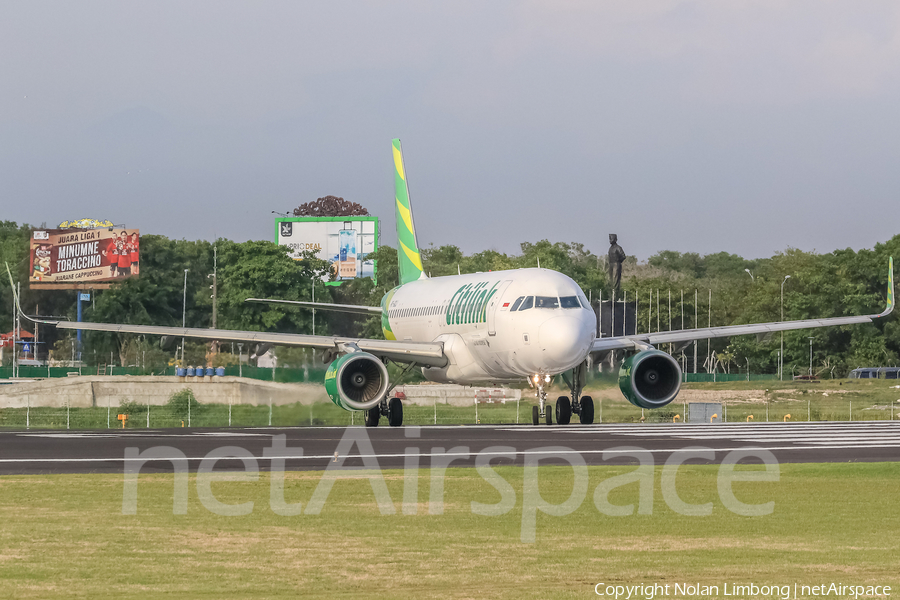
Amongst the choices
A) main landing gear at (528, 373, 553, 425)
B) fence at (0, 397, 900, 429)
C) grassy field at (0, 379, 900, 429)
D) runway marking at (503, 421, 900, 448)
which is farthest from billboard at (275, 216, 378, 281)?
runway marking at (503, 421, 900, 448)

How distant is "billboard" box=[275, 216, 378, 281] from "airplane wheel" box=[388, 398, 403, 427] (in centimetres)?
12315

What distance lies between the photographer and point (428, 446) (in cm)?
2414

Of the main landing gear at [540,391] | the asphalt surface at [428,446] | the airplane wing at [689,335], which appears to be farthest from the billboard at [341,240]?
the asphalt surface at [428,446]

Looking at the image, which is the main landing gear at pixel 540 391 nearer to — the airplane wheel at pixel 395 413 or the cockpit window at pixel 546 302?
the cockpit window at pixel 546 302

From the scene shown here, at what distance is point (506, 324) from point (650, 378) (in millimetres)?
4609

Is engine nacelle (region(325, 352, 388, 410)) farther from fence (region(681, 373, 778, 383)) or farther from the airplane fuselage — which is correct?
fence (region(681, 373, 778, 383))

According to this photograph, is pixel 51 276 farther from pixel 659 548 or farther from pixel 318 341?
pixel 659 548

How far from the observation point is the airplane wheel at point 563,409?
34312mm

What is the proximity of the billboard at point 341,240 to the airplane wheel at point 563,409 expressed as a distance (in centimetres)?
12427

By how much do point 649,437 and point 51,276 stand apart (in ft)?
264

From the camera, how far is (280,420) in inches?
1534

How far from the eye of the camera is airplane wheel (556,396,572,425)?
3431cm

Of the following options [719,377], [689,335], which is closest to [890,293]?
[689,335]

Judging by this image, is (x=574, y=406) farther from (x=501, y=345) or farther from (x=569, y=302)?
(x=569, y=302)
